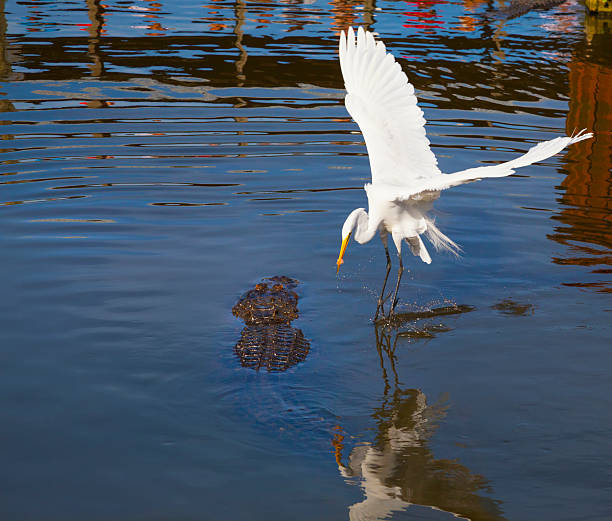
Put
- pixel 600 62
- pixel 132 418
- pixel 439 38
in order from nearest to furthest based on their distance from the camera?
pixel 132 418
pixel 600 62
pixel 439 38

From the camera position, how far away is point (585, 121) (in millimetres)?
11500

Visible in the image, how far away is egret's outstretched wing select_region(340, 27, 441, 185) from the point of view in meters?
5.95

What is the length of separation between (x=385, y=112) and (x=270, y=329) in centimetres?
198

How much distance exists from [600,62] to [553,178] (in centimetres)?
661

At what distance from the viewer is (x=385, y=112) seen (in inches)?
241

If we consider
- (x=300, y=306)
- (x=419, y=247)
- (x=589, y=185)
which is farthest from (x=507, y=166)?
(x=589, y=185)

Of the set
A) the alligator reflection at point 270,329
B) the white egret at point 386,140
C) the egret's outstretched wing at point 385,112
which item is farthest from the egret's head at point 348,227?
the alligator reflection at point 270,329

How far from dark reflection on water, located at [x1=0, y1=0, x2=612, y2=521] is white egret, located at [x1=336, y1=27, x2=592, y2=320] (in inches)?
30.7

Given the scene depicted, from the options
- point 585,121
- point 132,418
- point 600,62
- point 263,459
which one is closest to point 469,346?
point 263,459

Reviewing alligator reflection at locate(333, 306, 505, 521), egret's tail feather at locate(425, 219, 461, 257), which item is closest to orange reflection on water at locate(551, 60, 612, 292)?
egret's tail feather at locate(425, 219, 461, 257)

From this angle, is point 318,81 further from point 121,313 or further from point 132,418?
point 132,418

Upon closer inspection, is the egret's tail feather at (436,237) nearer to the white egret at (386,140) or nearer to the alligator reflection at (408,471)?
the white egret at (386,140)

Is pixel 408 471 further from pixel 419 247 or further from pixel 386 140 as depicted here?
pixel 386 140

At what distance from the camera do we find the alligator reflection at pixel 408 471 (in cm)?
400
